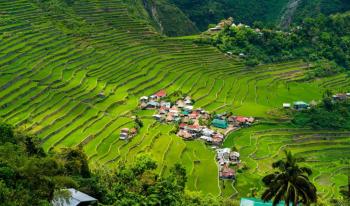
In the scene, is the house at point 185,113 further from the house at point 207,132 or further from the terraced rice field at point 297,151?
the terraced rice field at point 297,151

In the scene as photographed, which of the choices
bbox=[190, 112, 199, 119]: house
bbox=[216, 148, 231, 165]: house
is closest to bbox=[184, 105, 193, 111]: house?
bbox=[190, 112, 199, 119]: house

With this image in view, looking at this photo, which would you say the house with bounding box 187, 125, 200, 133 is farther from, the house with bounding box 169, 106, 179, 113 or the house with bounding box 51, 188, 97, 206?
the house with bounding box 51, 188, 97, 206

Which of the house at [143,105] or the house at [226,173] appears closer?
the house at [226,173]

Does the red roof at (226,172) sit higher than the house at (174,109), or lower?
lower

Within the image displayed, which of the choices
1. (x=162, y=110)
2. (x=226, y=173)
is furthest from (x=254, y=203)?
(x=162, y=110)

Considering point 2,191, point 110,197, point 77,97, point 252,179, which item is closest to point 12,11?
point 77,97

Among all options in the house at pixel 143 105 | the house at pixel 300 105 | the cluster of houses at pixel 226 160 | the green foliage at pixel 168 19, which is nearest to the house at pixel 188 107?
the house at pixel 143 105
